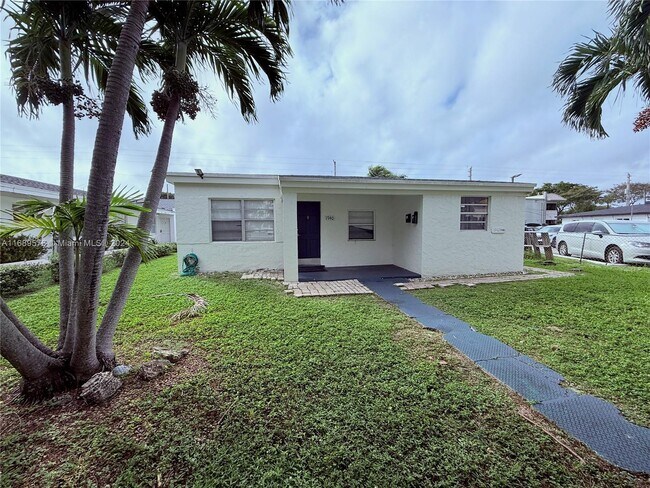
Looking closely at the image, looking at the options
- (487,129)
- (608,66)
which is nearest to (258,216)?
(608,66)

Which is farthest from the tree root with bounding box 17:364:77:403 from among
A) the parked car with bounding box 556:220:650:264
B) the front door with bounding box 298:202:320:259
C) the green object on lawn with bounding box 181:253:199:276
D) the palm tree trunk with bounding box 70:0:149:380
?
the parked car with bounding box 556:220:650:264

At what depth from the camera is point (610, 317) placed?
454 centimetres

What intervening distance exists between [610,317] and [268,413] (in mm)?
5769

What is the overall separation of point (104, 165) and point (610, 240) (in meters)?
15.5

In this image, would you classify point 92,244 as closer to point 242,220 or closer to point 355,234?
point 242,220

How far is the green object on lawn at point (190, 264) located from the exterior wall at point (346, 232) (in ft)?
12.4

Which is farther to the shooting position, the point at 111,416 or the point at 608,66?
the point at 608,66

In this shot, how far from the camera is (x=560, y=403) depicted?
2.43 meters

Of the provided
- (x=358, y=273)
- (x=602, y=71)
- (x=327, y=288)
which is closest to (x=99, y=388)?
(x=327, y=288)

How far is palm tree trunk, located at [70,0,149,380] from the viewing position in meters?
2.17

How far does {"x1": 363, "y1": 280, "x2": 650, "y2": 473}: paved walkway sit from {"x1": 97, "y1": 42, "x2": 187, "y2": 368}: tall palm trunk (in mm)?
3978

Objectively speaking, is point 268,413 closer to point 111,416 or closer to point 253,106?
point 111,416

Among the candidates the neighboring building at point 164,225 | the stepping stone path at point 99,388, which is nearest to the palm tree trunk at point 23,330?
the stepping stone path at point 99,388

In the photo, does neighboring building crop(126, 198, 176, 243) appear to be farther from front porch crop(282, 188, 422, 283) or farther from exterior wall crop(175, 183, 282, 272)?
front porch crop(282, 188, 422, 283)
